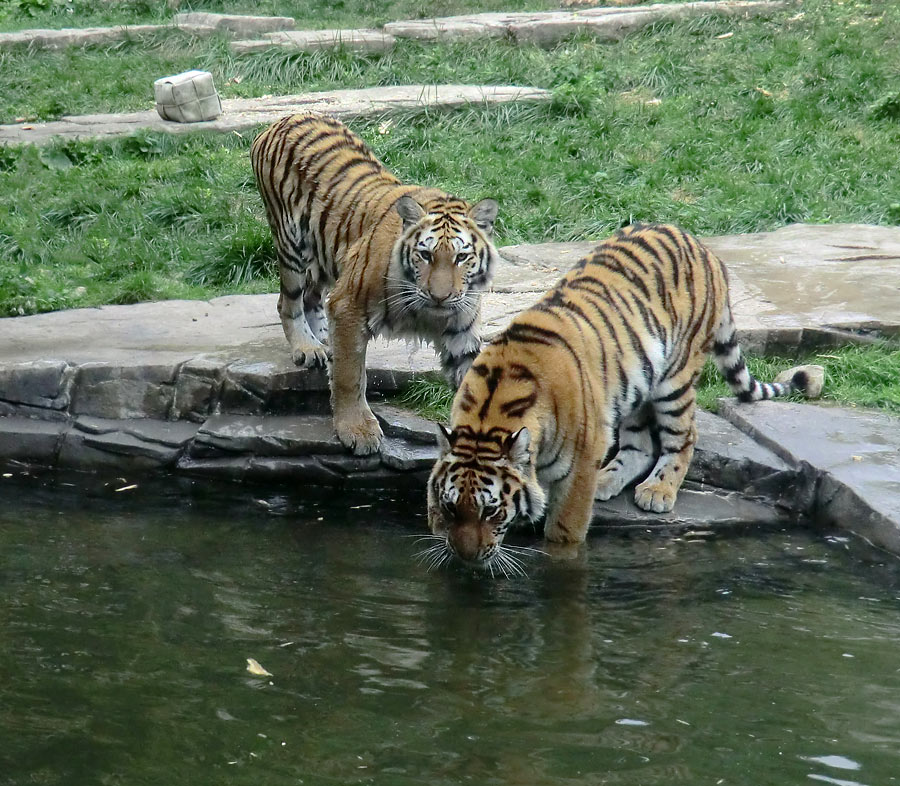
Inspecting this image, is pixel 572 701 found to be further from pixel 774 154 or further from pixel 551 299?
pixel 774 154

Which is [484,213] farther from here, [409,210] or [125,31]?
[125,31]

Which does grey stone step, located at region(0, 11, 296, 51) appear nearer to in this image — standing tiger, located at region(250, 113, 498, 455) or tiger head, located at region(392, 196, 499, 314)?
standing tiger, located at region(250, 113, 498, 455)

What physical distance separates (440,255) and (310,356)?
1.03m

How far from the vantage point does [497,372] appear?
14.7ft

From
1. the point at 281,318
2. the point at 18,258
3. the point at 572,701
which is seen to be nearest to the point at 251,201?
the point at 18,258

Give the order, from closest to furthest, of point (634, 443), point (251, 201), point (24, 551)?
1. point (24, 551)
2. point (634, 443)
3. point (251, 201)

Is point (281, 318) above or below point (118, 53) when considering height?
below

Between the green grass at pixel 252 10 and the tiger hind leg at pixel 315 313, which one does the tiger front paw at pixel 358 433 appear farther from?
the green grass at pixel 252 10

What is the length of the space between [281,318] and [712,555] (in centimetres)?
239

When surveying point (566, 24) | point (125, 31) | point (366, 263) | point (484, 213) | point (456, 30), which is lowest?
point (366, 263)

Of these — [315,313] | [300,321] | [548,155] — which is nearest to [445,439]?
[300,321]

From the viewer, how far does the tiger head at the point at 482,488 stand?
4.22 metres

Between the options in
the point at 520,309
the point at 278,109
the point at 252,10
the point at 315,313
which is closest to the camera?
the point at 315,313

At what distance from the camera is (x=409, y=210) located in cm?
509
